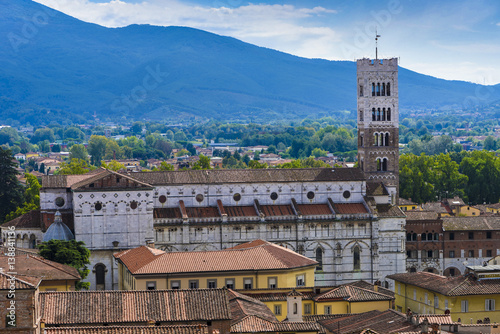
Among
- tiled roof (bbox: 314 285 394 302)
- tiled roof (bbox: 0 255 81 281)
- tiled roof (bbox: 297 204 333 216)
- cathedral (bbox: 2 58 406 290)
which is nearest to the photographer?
tiled roof (bbox: 0 255 81 281)

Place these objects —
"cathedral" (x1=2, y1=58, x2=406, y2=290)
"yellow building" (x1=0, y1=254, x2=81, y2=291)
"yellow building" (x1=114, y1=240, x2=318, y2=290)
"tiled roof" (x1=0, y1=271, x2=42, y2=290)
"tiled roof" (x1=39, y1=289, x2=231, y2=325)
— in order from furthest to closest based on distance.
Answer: "cathedral" (x1=2, y1=58, x2=406, y2=290)
"yellow building" (x1=114, y1=240, x2=318, y2=290)
"yellow building" (x1=0, y1=254, x2=81, y2=291)
"tiled roof" (x1=39, y1=289, x2=231, y2=325)
"tiled roof" (x1=0, y1=271, x2=42, y2=290)

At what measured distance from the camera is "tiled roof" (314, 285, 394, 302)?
227ft

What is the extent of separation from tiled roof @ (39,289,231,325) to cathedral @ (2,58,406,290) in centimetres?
3079

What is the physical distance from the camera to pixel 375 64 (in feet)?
338

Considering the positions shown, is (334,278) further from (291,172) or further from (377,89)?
(377,89)

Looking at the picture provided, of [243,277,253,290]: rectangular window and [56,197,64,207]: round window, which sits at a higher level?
[56,197,64,207]: round window

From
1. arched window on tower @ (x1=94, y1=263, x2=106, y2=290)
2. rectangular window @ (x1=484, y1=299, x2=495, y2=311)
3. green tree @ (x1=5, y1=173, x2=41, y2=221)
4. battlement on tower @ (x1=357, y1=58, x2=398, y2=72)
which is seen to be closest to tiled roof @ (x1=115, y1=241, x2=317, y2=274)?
arched window on tower @ (x1=94, y1=263, x2=106, y2=290)

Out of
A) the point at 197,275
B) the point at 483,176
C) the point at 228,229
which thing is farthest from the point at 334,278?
the point at 483,176

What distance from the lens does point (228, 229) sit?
3575 inches

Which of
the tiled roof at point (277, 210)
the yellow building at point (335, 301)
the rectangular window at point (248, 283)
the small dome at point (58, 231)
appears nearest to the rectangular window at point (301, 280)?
the yellow building at point (335, 301)

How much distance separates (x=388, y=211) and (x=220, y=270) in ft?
93.9

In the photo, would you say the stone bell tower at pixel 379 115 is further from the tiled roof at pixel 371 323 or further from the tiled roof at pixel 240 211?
the tiled roof at pixel 371 323

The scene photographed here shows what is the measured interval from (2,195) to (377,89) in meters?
43.6

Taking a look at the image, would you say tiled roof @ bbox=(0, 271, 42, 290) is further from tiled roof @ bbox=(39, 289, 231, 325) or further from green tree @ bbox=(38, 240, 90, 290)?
green tree @ bbox=(38, 240, 90, 290)
